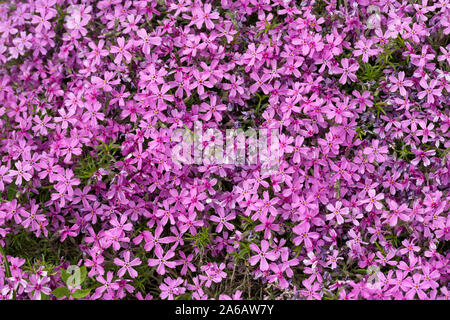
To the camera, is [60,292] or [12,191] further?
[12,191]

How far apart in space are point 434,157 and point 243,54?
126 centimetres

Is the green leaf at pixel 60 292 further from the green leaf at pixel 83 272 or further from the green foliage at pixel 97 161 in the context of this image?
the green foliage at pixel 97 161

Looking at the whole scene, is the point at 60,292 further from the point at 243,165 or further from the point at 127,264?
the point at 243,165

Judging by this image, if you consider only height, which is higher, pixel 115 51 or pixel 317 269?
pixel 115 51

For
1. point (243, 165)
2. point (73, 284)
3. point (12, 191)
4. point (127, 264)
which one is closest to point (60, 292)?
point (73, 284)

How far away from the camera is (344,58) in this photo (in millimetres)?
2662

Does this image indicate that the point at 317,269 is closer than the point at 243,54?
Yes

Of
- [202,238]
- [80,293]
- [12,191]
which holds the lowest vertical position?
[80,293]

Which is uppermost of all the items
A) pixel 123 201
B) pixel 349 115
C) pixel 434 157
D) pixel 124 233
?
pixel 349 115

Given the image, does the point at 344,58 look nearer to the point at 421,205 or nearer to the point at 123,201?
the point at 421,205

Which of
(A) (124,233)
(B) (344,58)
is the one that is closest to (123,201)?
(A) (124,233)

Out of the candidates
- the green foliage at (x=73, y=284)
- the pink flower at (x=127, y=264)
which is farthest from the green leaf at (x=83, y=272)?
the pink flower at (x=127, y=264)

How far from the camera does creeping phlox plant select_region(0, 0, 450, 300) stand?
→ 246 cm

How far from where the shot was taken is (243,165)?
8.34ft
